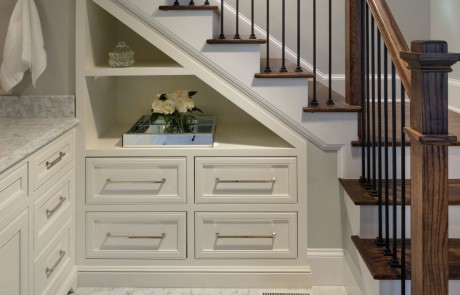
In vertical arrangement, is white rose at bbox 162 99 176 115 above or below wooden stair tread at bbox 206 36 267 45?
below

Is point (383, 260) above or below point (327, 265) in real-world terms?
above

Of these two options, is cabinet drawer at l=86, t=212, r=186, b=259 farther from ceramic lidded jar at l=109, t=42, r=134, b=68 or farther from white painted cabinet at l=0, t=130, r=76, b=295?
ceramic lidded jar at l=109, t=42, r=134, b=68

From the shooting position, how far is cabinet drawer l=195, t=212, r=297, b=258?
305 centimetres

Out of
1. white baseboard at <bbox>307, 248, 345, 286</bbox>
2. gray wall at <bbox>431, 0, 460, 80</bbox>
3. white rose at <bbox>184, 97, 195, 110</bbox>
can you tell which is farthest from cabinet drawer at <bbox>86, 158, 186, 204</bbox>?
gray wall at <bbox>431, 0, 460, 80</bbox>

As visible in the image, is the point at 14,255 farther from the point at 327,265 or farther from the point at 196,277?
the point at 327,265

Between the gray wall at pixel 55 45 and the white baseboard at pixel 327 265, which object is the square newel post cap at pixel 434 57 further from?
the gray wall at pixel 55 45

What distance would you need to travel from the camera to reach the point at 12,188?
2.18 m

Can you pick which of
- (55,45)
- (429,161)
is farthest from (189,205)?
(429,161)

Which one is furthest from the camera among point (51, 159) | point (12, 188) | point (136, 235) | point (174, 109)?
point (174, 109)

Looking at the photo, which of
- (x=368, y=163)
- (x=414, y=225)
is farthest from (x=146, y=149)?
(x=414, y=225)

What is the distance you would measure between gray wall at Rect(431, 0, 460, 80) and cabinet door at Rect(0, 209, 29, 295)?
2.69 metres

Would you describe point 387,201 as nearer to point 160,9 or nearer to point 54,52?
point 160,9

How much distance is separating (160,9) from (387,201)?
1.40 m

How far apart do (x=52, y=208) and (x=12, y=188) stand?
509 mm
